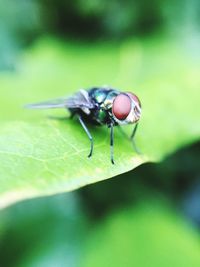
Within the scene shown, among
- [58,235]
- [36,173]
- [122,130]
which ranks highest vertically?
[36,173]

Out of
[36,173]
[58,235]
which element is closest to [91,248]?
[58,235]

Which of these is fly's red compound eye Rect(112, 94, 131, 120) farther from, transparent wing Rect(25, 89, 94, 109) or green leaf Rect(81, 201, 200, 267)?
green leaf Rect(81, 201, 200, 267)

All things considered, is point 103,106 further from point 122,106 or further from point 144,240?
point 144,240

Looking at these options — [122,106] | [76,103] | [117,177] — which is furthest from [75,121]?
[117,177]

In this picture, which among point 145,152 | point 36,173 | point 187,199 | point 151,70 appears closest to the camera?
point 36,173

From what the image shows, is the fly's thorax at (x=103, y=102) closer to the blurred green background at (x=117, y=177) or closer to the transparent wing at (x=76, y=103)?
the transparent wing at (x=76, y=103)

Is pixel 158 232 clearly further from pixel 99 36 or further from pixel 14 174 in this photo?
pixel 99 36

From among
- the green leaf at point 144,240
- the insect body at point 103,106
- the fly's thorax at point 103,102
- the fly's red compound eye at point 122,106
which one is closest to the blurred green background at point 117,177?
the green leaf at point 144,240
